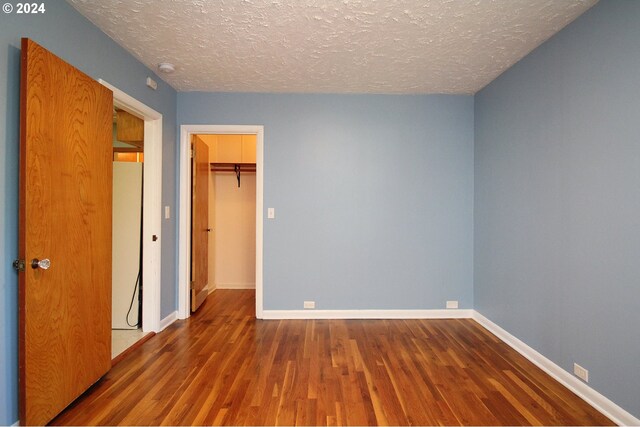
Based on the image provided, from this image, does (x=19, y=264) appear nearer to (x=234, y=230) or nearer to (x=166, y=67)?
(x=166, y=67)

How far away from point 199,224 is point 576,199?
3702 mm

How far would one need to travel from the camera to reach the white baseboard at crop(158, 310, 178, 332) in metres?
2.99

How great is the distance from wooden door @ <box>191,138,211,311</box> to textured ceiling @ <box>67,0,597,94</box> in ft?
3.18

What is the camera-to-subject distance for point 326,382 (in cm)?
204

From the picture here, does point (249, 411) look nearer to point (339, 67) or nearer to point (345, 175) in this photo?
point (345, 175)

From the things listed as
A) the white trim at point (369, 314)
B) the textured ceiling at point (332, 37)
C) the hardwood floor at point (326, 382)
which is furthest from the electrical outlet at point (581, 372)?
the textured ceiling at point (332, 37)

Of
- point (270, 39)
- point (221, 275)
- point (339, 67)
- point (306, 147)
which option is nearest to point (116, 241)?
point (221, 275)

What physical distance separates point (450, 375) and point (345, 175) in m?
2.18

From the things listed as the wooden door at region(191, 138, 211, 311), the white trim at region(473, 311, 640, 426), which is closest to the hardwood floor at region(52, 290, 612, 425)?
the white trim at region(473, 311, 640, 426)

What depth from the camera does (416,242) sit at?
11.0ft

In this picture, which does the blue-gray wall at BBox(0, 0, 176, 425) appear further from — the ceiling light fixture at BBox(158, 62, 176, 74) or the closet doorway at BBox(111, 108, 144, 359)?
the closet doorway at BBox(111, 108, 144, 359)

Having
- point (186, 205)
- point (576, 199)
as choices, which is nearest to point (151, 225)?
point (186, 205)

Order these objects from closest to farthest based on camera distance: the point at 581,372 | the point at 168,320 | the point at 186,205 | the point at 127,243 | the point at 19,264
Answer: the point at 19,264, the point at 581,372, the point at 127,243, the point at 168,320, the point at 186,205

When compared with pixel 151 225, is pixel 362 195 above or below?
above
